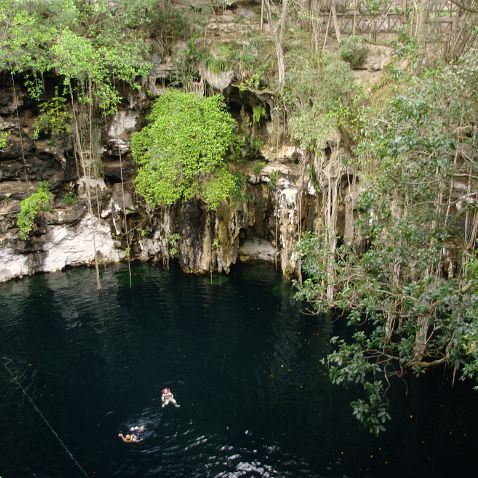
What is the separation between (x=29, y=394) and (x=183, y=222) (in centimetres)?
1295

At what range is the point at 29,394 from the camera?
15344 mm

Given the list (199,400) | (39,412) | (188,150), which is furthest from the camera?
(188,150)

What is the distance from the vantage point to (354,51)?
23.9 metres

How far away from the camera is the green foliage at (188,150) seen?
23.4 metres

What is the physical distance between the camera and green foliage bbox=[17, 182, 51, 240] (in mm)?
24812

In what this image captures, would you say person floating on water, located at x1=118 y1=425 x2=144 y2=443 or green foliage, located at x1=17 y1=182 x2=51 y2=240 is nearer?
person floating on water, located at x1=118 y1=425 x2=144 y2=443

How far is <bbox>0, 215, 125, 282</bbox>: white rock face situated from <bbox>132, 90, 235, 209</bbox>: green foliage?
14.9 ft

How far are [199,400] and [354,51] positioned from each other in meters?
19.6

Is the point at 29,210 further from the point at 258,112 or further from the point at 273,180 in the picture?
the point at 258,112

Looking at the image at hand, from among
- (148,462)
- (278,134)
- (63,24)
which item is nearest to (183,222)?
(278,134)

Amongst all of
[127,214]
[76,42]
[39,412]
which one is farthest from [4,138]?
[39,412]

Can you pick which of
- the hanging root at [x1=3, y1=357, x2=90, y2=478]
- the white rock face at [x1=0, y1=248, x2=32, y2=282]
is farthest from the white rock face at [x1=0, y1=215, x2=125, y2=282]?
the hanging root at [x1=3, y1=357, x2=90, y2=478]

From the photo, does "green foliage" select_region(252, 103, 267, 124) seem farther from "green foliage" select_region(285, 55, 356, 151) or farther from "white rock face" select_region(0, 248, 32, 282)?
"white rock face" select_region(0, 248, 32, 282)

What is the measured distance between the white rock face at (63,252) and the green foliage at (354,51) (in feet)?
54.3
